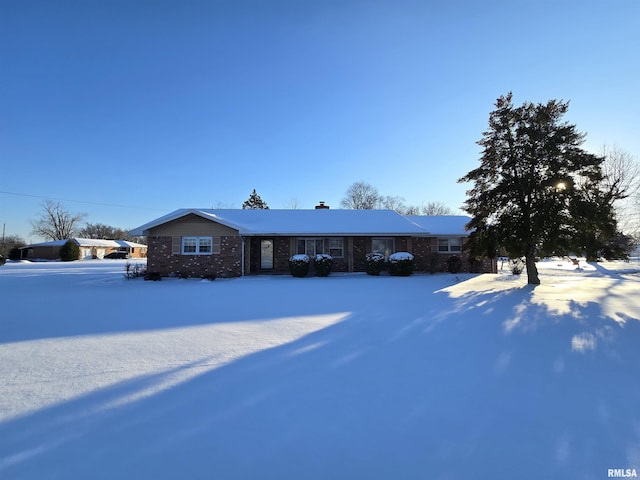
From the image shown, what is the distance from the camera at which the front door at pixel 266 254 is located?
20203 mm

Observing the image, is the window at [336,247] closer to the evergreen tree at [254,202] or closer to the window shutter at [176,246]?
the window shutter at [176,246]

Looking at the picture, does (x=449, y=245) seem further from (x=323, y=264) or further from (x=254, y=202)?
(x=254, y=202)

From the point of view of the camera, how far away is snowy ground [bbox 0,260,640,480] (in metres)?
2.54

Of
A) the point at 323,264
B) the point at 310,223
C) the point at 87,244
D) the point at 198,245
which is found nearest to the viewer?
the point at 323,264

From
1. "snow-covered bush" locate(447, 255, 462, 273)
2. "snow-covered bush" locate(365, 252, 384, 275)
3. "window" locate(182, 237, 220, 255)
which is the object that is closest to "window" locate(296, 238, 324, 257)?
"snow-covered bush" locate(365, 252, 384, 275)

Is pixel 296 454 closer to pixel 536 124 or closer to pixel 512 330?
pixel 512 330

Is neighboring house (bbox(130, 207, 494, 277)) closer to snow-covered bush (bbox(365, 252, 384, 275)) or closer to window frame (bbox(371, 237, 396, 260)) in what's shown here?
window frame (bbox(371, 237, 396, 260))

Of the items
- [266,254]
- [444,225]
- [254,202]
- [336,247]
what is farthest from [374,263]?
[254,202]

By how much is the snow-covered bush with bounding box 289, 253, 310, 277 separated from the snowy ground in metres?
10.6

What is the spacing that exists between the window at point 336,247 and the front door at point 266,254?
3.63 metres

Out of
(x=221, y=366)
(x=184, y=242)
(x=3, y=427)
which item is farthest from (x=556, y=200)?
(x=184, y=242)

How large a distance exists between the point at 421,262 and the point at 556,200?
890cm

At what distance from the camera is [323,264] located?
18328mm

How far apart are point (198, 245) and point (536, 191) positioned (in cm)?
1641
